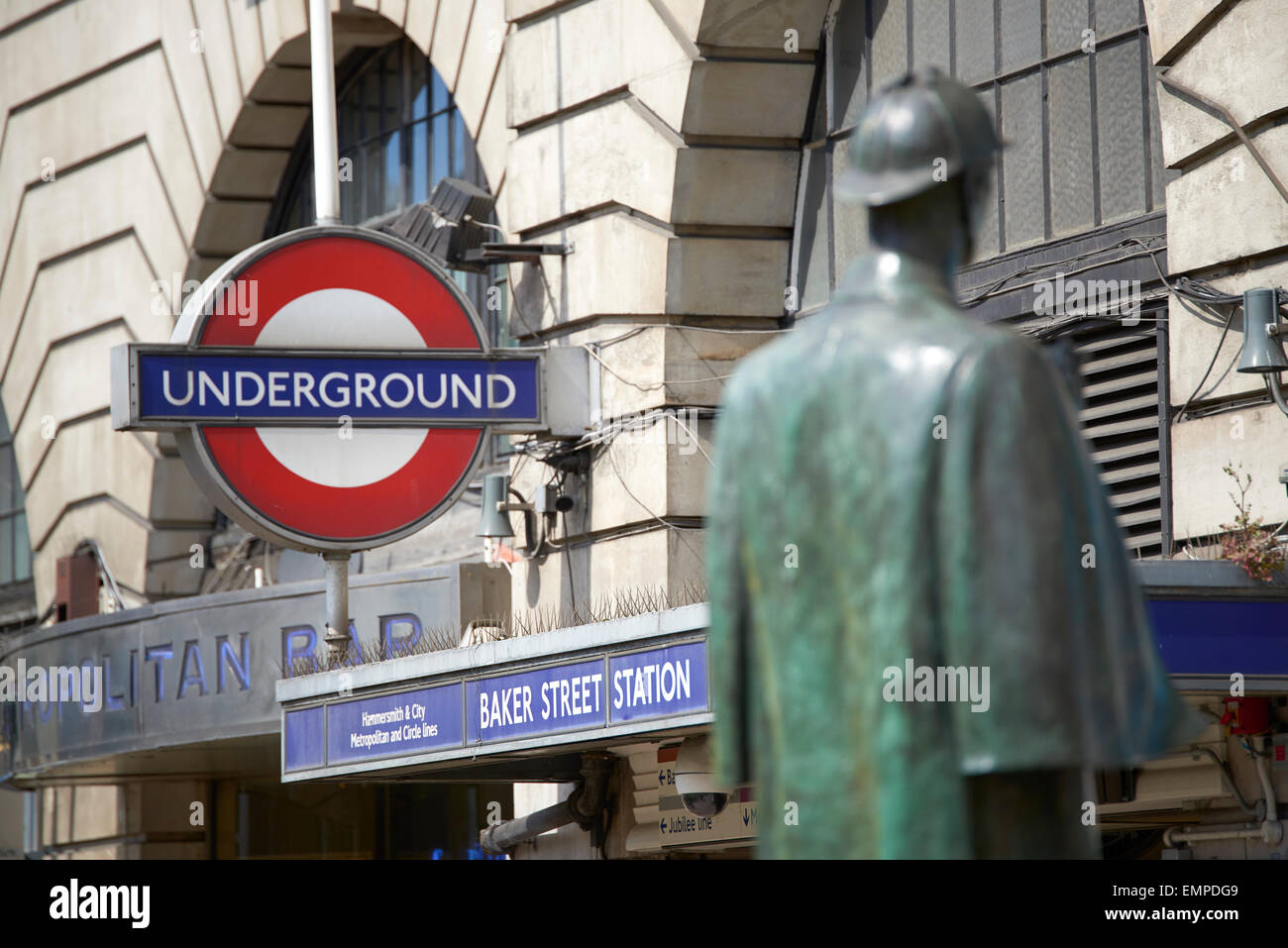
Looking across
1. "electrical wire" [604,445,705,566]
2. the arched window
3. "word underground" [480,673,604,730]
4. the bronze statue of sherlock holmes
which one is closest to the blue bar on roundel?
"electrical wire" [604,445,705,566]

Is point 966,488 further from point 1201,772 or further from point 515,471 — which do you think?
point 515,471

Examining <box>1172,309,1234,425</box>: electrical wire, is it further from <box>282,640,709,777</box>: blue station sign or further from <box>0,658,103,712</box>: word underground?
<box>0,658,103,712</box>: word underground

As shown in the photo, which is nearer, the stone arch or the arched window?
the arched window

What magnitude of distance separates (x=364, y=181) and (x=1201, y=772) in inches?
485

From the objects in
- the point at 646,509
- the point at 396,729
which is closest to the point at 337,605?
the point at 396,729

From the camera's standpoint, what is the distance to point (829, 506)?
390 centimetres

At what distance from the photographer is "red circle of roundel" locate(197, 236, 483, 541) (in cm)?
1369

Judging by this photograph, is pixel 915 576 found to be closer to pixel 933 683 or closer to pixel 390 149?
pixel 933 683

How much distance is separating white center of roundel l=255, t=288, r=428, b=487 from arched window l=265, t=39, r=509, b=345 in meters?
4.29

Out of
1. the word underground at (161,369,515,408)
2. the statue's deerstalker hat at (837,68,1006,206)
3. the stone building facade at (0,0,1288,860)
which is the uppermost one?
the stone building facade at (0,0,1288,860)

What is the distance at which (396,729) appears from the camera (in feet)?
42.7

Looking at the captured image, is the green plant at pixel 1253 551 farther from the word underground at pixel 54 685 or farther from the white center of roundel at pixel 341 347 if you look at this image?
the word underground at pixel 54 685

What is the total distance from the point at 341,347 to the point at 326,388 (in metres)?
0.32
